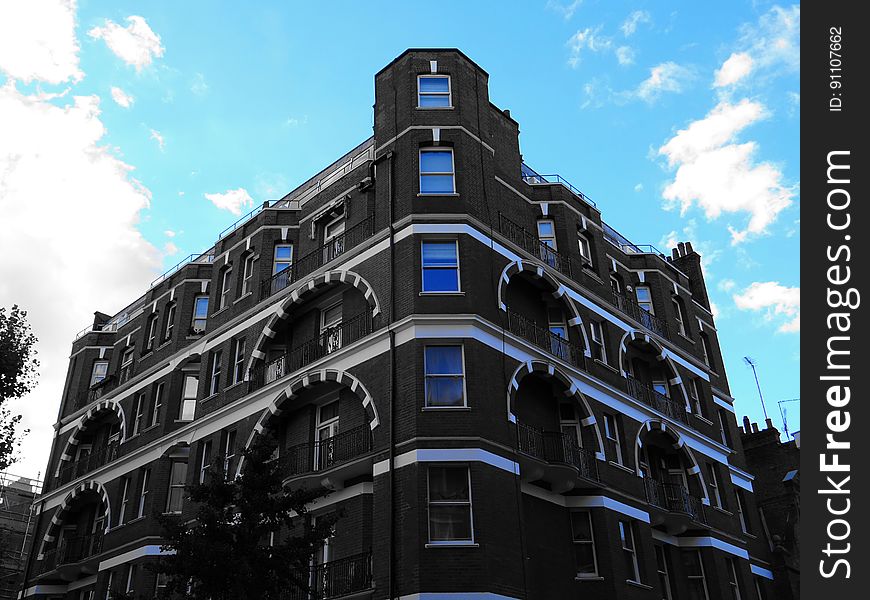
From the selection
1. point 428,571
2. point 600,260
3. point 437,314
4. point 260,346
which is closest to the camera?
point 428,571

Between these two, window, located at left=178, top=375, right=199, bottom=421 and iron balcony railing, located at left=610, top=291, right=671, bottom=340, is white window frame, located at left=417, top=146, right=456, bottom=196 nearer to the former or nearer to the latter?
iron balcony railing, located at left=610, top=291, right=671, bottom=340

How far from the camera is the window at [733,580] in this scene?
3173 centimetres

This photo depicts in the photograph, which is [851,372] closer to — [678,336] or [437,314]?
[437,314]

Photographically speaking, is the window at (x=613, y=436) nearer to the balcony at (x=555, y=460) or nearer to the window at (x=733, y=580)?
the balcony at (x=555, y=460)

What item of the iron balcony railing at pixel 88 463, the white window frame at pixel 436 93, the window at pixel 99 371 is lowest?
the iron balcony railing at pixel 88 463

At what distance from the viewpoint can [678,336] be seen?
121 feet

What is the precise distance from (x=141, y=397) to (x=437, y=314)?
1814 cm

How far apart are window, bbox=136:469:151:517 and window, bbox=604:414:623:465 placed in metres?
18.3

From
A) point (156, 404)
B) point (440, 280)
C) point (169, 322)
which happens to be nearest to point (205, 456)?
point (156, 404)

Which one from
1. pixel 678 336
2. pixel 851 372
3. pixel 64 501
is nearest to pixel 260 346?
pixel 64 501

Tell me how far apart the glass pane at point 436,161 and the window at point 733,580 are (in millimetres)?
19242

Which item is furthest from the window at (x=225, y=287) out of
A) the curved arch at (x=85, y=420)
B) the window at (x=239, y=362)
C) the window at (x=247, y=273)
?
the curved arch at (x=85, y=420)

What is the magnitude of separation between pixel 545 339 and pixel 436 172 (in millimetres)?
6950

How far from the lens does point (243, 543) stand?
19109 millimetres
